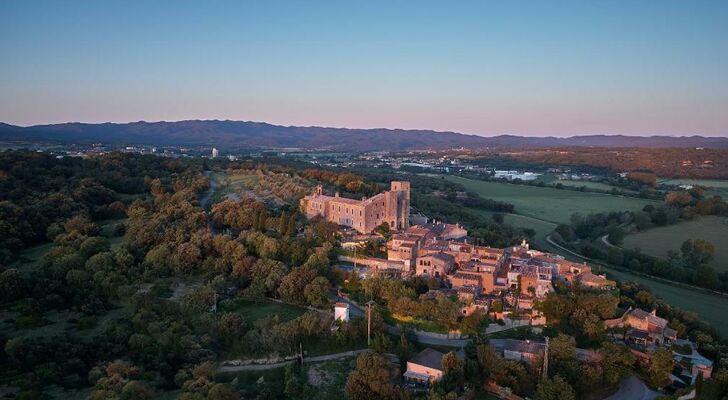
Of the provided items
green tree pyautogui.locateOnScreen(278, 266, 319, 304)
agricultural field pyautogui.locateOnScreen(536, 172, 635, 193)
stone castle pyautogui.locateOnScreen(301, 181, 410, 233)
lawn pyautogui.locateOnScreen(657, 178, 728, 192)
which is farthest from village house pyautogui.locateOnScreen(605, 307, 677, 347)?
lawn pyautogui.locateOnScreen(657, 178, 728, 192)

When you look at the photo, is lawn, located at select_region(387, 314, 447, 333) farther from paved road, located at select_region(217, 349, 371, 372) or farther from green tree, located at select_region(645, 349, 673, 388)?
green tree, located at select_region(645, 349, 673, 388)

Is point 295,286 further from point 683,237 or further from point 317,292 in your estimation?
point 683,237

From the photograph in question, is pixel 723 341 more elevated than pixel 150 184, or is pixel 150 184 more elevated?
pixel 150 184

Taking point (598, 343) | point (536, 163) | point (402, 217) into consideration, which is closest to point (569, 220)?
point (402, 217)

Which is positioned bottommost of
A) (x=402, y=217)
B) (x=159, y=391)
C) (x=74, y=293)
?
(x=159, y=391)

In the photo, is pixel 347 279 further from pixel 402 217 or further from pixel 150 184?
Result: pixel 150 184

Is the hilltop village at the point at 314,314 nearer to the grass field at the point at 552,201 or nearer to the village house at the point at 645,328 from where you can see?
the village house at the point at 645,328
